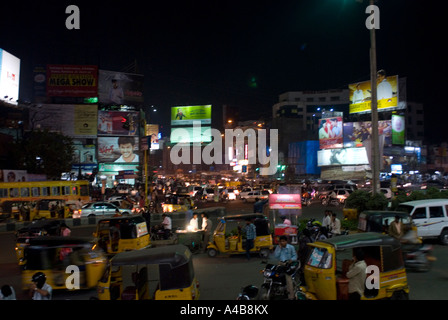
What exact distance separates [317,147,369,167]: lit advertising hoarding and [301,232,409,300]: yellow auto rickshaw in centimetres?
→ 5042

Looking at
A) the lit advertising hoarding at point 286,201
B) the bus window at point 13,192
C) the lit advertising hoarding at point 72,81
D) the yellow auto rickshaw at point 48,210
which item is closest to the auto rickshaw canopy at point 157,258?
the lit advertising hoarding at point 286,201

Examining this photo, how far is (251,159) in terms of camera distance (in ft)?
287

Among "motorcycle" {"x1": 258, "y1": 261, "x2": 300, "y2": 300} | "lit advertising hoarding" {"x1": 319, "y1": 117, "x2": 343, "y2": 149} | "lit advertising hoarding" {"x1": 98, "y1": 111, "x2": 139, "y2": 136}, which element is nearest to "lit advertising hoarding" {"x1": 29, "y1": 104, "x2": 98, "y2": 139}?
"lit advertising hoarding" {"x1": 98, "y1": 111, "x2": 139, "y2": 136}

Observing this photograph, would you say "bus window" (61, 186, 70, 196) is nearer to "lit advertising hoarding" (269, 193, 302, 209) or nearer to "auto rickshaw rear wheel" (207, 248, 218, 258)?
"lit advertising hoarding" (269, 193, 302, 209)

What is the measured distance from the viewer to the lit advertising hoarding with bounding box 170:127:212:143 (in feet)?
208

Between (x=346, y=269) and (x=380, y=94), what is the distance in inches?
2025

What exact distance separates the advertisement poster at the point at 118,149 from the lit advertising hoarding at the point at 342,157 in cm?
3011

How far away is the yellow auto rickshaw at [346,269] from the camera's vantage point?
6.48 meters

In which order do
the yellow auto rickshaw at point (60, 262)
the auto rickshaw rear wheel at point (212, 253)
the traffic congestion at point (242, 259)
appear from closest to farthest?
the traffic congestion at point (242, 259), the yellow auto rickshaw at point (60, 262), the auto rickshaw rear wheel at point (212, 253)

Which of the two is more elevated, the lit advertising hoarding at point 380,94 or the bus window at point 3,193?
the lit advertising hoarding at point 380,94

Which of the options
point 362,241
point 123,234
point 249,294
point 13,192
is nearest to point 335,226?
point 362,241

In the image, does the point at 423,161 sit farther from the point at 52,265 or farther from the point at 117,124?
the point at 52,265

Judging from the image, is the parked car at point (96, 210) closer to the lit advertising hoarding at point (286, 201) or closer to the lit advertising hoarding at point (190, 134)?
the lit advertising hoarding at point (286, 201)

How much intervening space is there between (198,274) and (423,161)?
73755 mm
